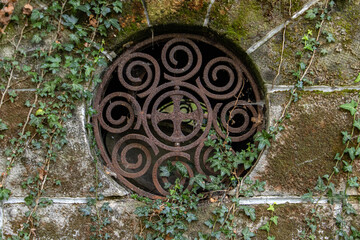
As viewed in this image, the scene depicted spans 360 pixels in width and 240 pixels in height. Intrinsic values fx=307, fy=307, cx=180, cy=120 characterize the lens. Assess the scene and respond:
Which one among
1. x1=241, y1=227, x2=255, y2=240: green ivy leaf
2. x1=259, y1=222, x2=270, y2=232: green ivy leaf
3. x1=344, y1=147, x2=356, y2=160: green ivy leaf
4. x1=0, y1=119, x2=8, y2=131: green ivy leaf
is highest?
x1=344, y1=147, x2=356, y2=160: green ivy leaf

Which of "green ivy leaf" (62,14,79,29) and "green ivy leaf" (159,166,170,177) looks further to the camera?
"green ivy leaf" (159,166,170,177)

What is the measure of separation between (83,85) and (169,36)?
0.66 metres

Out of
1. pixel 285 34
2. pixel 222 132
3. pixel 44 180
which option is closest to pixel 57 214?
pixel 44 180

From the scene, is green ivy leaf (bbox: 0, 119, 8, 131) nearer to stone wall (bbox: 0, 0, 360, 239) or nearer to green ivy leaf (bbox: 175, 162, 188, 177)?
stone wall (bbox: 0, 0, 360, 239)

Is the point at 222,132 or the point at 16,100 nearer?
the point at 16,100

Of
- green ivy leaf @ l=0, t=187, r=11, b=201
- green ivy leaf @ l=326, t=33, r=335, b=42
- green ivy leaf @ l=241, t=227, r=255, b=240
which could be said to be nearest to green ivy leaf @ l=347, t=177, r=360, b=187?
green ivy leaf @ l=241, t=227, r=255, b=240

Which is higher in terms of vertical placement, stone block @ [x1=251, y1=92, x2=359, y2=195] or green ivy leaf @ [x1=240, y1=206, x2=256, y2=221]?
stone block @ [x1=251, y1=92, x2=359, y2=195]

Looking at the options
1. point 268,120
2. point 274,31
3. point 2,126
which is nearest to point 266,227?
point 268,120

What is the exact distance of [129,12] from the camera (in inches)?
76.4

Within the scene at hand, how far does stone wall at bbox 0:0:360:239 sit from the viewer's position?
190cm

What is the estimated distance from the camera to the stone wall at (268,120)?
1.90 meters

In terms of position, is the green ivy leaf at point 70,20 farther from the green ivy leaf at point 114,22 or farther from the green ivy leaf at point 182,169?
the green ivy leaf at point 182,169

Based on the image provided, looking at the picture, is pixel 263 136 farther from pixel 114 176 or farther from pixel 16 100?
pixel 16 100

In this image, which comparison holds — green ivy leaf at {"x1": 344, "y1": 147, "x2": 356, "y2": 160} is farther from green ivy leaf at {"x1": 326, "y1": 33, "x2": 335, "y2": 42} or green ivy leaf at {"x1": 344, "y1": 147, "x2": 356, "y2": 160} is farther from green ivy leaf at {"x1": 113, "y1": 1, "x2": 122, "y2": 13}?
green ivy leaf at {"x1": 113, "y1": 1, "x2": 122, "y2": 13}
